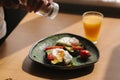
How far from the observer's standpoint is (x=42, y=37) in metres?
1.27

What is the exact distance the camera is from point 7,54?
1.13 metres

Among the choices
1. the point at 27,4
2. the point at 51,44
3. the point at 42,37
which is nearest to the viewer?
the point at 27,4

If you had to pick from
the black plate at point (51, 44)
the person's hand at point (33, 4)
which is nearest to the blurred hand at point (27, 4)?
the person's hand at point (33, 4)

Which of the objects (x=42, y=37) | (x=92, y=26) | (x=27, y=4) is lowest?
(x=42, y=37)

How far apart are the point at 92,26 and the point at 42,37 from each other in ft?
0.79

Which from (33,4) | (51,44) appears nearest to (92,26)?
(51,44)

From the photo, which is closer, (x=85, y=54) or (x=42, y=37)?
(x=85, y=54)

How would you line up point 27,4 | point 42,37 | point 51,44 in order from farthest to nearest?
point 42,37 → point 51,44 → point 27,4

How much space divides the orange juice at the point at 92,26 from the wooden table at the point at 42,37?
0.04 m

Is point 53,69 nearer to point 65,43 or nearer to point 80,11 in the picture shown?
point 65,43

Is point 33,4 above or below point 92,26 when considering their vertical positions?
above

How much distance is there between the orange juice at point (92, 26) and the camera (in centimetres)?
120

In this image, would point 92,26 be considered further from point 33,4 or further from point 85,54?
point 33,4

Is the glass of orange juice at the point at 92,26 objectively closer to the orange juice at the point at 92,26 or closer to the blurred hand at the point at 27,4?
the orange juice at the point at 92,26
